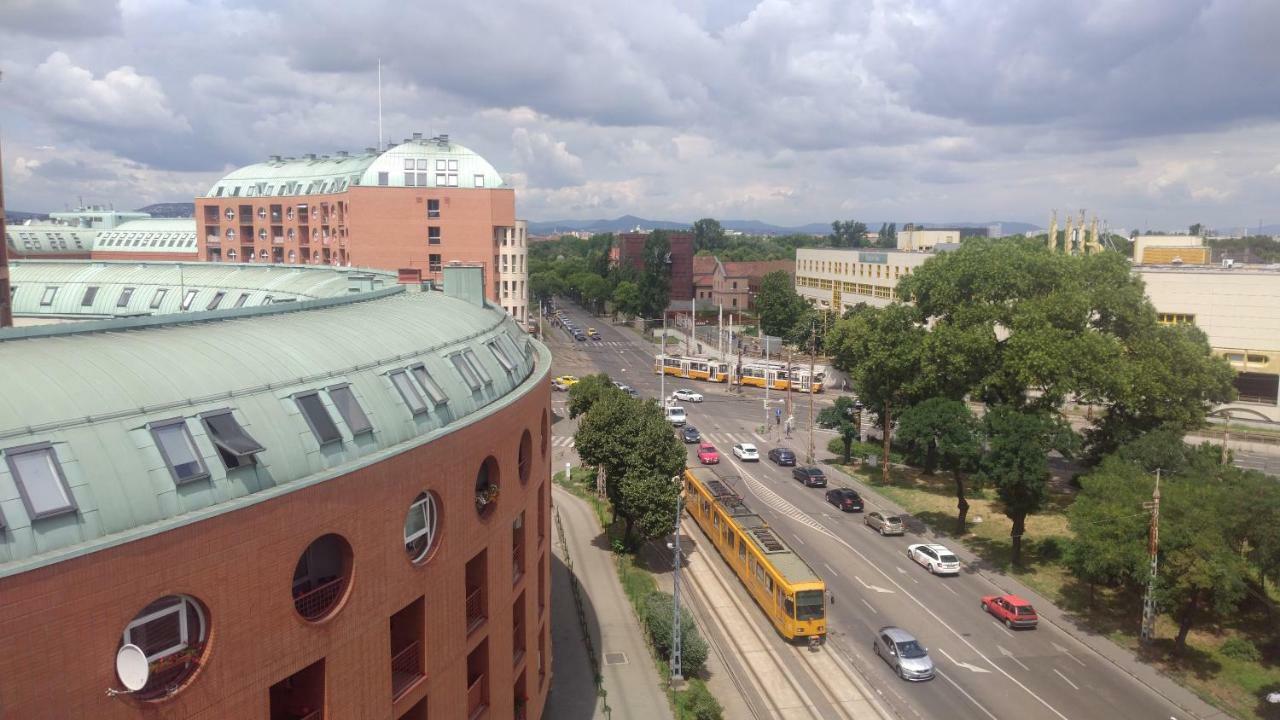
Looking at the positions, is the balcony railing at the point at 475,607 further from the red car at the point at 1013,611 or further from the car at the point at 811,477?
the car at the point at 811,477

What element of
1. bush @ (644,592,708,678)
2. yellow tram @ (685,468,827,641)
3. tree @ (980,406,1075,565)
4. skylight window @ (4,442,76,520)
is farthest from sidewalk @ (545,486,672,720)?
skylight window @ (4,442,76,520)

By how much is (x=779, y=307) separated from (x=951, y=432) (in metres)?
75.2

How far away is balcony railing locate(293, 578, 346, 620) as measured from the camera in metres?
15.5

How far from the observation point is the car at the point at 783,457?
2499 inches

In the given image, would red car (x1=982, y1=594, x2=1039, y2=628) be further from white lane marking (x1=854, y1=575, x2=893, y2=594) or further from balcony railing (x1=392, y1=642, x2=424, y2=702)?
balcony railing (x1=392, y1=642, x2=424, y2=702)

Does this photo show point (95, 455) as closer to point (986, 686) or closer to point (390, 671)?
point (390, 671)

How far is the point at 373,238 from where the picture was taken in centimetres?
7275

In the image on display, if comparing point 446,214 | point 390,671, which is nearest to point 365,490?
point 390,671

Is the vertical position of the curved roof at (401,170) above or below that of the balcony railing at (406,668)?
above

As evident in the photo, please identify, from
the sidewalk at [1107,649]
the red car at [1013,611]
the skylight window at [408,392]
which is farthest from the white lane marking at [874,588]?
the skylight window at [408,392]

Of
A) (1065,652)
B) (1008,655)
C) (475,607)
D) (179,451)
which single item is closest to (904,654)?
(1008,655)

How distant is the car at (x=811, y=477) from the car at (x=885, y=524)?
26.8ft

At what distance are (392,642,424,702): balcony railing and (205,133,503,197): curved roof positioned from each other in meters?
62.2

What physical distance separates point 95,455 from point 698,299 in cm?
14571
